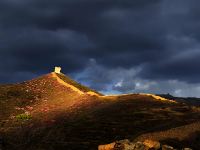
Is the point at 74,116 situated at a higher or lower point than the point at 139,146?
higher

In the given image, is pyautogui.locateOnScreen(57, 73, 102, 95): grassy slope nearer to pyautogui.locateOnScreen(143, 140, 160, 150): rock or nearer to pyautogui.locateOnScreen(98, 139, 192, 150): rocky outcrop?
pyautogui.locateOnScreen(98, 139, 192, 150): rocky outcrop

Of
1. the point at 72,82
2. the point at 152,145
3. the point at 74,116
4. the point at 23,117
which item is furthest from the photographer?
the point at 72,82

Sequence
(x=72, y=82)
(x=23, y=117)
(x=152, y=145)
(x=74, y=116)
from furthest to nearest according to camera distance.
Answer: (x=72, y=82) < (x=23, y=117) < (x=74, y=116) < (x=152, y=145)

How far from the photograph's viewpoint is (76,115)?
66.1 meters

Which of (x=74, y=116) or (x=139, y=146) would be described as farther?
(x=74, y=116)

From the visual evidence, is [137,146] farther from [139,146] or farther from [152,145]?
[152,145]

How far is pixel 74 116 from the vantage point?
215 ft

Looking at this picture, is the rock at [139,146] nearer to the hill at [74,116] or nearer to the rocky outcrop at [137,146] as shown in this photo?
the rocky outcrop at [137,146]

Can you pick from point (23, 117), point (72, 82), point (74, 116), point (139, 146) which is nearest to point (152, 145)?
point (139, 146)

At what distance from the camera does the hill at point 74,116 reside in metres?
54.5

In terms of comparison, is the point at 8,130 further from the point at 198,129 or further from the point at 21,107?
the point at 198,129

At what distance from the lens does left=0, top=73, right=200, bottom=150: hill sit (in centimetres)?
5449

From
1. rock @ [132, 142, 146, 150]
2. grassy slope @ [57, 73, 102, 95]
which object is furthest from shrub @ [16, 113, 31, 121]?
rock @ [132, 142, 146, 150]

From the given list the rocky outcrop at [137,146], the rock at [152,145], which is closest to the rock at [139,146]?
the rocky outcrop at [137,146]
